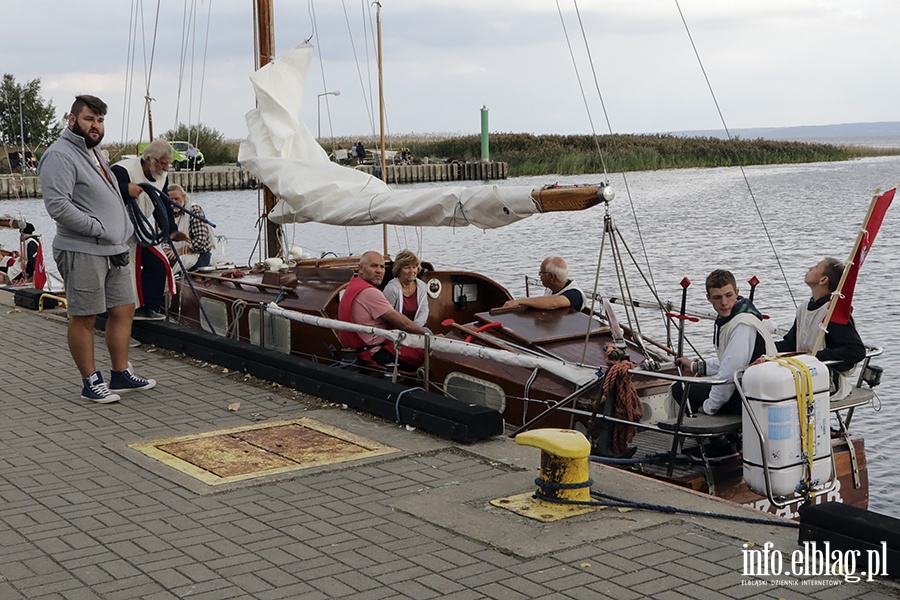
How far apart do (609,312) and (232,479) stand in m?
3.14

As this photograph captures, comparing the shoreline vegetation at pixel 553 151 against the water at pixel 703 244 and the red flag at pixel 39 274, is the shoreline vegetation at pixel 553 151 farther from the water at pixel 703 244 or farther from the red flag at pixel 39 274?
the red flag at pixel 39 274

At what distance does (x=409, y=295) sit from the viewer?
9.31m

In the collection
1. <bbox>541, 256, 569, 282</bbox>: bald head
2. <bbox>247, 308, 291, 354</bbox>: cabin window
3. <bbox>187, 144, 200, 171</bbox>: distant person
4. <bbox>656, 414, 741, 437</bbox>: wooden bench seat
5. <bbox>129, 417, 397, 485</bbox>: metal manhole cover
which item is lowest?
<bbox>129, 417, 397, 485</bbox>: metal manhole cover

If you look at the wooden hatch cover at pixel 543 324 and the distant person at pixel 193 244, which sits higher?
the distant person at pixel 193 244

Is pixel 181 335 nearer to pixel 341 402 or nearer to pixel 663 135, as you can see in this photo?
pixel 341 402

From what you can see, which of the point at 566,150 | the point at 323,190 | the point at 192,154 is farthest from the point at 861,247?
the point at 566,150

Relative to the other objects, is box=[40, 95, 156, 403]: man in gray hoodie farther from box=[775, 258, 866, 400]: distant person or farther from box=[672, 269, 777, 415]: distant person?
box=[775, 258, 866, 400]: distant person

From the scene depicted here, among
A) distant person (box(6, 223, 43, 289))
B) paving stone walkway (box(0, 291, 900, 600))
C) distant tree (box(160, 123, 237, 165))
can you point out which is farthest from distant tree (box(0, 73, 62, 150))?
paving stone walkway (box(0, 291, 900, 600))

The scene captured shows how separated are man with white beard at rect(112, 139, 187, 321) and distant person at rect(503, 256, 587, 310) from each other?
325 cm

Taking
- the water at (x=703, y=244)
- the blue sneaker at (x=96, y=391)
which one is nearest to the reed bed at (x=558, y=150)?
the water at (x=703, y=244)

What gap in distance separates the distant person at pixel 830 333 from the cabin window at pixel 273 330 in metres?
4.70

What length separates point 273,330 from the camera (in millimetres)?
10352

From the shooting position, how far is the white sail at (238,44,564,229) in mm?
9031

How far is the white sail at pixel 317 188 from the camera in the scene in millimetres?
9031
